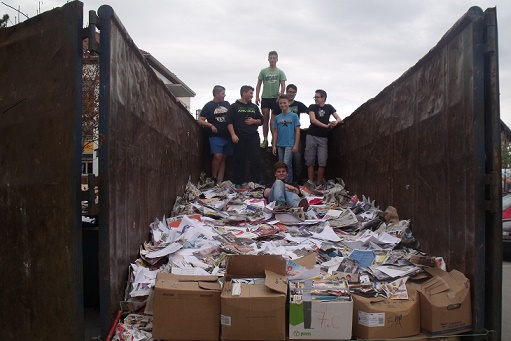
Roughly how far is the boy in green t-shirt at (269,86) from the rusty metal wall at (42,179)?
5482 mm

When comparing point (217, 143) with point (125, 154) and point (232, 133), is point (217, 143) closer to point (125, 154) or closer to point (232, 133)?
point (232, 133)

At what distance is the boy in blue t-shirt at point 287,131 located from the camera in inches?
265

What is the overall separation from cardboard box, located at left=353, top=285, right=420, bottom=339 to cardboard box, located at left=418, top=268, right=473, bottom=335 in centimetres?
6

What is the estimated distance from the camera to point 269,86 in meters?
7.79

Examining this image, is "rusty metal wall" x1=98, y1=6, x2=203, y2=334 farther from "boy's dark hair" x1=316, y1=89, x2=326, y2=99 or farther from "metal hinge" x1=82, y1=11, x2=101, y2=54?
"boy's dark hair" x1=316, y1=89, x2=326, y2=99

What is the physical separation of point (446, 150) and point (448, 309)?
1.04 meters

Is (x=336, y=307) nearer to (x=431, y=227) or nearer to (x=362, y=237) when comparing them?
(x=431, y=227)

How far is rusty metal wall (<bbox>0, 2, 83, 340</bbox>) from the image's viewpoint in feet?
7.63

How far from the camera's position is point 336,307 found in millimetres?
2398

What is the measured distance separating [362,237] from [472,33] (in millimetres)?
1914

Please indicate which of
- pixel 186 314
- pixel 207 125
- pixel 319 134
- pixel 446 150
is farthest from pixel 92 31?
pixel 319 134

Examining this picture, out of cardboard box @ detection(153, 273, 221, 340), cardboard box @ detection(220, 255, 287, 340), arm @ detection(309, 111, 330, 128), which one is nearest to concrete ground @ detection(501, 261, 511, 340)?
cardboard box @ detection(220, 255, 287, 340)

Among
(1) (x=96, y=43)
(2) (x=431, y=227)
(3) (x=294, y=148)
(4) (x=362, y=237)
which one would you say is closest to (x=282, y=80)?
(3) (x=294, y=148)

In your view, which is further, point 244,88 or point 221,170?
point 221,170
